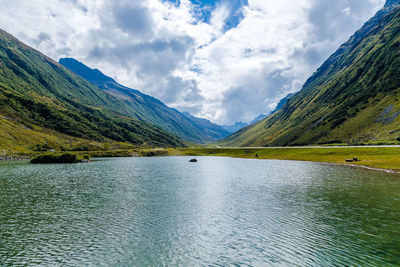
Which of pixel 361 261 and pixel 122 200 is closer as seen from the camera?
pixel 361 261

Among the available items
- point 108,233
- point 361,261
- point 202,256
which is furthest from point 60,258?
point 361,261

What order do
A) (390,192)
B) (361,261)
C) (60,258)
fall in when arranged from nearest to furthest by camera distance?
1. (361,261)
2. (60,258)
3. (390,192)

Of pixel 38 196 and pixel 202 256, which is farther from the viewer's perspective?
pixel 38 196

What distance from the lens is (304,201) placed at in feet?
138

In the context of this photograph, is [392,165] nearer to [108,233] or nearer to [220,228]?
[220,228]

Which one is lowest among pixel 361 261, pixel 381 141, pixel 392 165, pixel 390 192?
pixel 361 261

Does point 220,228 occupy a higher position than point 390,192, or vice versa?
point 390,192

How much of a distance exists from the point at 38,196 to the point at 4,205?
309 inches

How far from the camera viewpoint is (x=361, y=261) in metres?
19.7

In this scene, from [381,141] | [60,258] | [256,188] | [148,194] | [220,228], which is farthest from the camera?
[381,141]

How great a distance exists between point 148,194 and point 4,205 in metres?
26.1

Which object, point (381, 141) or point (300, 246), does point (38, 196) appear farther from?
point (381, 141)

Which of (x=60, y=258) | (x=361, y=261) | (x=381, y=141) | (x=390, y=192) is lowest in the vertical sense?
(x=60, y=258)

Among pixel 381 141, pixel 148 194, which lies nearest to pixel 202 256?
pixel 148 194
